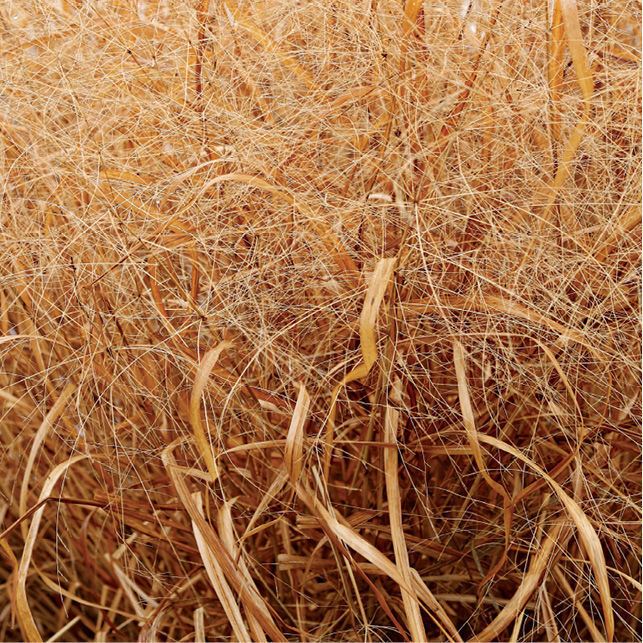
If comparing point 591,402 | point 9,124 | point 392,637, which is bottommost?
point 392,637

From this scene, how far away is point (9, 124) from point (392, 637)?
1.62 feet

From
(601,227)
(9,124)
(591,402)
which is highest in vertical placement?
(9,124)

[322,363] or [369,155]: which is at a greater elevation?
[369,155]

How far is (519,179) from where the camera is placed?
0.52 m

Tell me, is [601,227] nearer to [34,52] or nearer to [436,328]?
[436,328]

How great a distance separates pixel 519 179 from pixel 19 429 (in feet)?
1.54

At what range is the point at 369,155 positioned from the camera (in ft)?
1.76

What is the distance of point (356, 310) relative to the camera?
517mm

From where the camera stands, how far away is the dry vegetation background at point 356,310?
499 millimetres

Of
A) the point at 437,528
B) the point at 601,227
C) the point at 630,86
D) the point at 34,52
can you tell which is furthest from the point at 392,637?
the point at 34,52

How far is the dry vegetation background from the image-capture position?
50 cm

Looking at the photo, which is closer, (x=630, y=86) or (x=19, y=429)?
(x=630, y=86)

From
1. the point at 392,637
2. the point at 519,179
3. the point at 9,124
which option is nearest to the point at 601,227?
the point at 519,179

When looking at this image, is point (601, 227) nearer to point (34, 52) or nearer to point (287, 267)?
point (287, 267)
